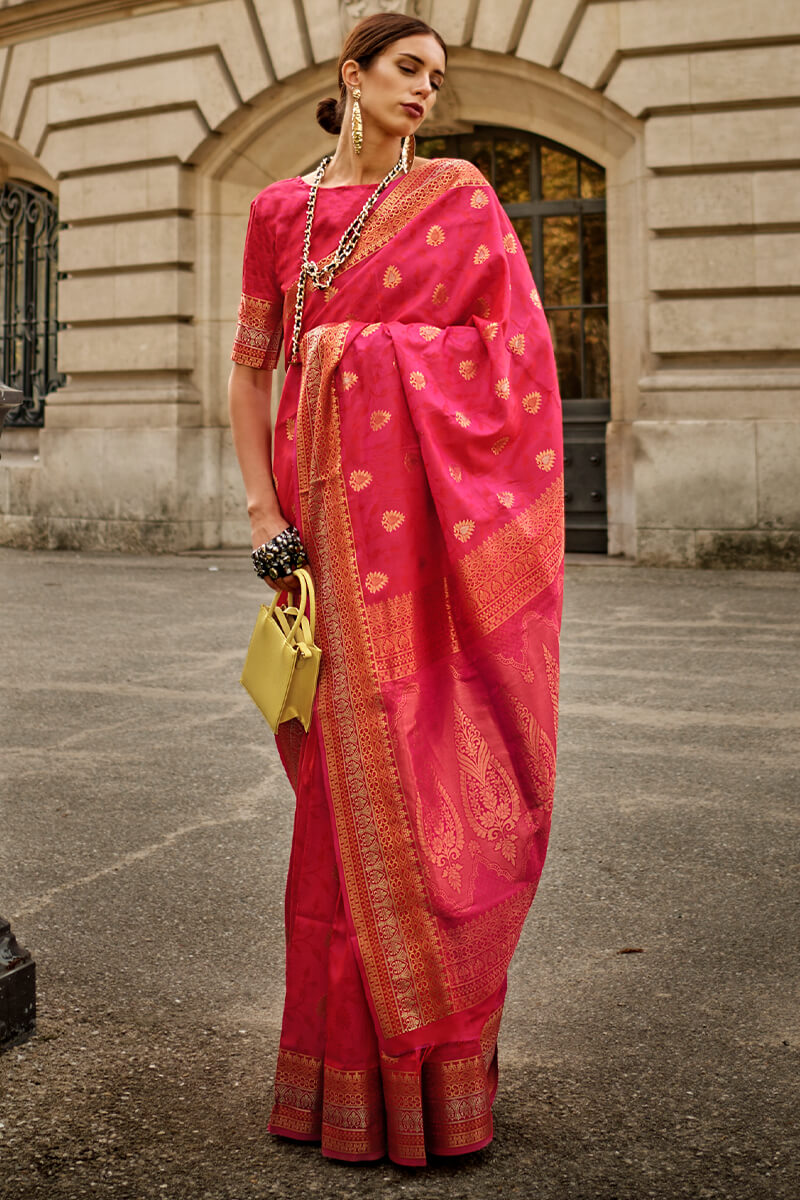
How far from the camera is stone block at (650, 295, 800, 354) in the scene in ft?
33.2

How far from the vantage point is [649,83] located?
10.5 m

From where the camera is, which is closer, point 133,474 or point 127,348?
point 133,474

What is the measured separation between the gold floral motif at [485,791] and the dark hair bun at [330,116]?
1.01 meters

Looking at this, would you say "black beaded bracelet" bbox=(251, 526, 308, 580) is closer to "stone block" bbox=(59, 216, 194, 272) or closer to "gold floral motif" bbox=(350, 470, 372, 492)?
Answer: "gold floral motif" bbox=(350, 470, 372, 492)

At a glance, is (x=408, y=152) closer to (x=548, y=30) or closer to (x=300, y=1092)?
(x=300, y=1092)

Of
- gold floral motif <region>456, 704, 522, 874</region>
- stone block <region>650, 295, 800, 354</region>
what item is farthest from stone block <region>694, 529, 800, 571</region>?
gold floral motif <region>456, 704, 522, 874</region>

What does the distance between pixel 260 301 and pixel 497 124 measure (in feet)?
33.9

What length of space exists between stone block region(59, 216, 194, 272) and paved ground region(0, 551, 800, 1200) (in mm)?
7263

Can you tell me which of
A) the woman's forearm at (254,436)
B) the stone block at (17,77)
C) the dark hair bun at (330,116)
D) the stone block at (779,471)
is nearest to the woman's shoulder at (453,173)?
the dark hair bun at (330,116)

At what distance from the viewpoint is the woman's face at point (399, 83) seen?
83.5 inches

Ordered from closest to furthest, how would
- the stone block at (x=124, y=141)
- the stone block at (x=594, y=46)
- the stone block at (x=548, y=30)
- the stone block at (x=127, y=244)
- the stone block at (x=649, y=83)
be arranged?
the stone block at (x=649, y=83) < the stone block at (x=594, y=46) < the stone block at (x=548, y=30) < the stone block at (x=124, y=141) < the stone block at (x=127, y=244)

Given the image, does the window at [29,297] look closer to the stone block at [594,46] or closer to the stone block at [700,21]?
the stone block at [594,46]

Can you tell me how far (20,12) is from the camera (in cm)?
1286

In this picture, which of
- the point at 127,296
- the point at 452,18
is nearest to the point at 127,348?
the point at 127,296
